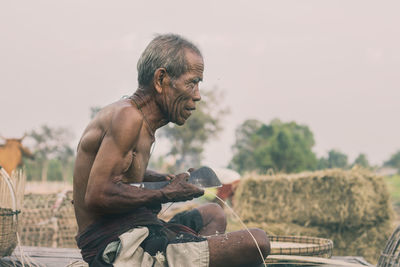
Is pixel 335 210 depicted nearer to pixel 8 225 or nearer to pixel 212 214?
pixel 212 214


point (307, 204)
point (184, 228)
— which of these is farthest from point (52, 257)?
point (307, 204)

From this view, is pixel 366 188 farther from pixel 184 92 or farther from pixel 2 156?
pixel 2 156

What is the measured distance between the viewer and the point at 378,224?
6461 millimetres

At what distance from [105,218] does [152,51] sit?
821 millimetres

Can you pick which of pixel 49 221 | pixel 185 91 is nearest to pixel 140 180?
pixel 185 91

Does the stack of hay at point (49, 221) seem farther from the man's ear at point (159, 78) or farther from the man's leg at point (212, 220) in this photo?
the man's ear at point (159, 78)

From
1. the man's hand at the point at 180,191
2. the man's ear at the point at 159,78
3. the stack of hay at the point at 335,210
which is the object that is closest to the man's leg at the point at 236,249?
the man's hand at the point at 180,191

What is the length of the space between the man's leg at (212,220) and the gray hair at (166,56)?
0.84 metres

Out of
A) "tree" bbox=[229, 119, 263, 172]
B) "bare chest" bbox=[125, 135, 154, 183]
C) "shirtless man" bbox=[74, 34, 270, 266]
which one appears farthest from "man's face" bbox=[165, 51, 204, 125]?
"tree" bbox=[229, 119, 263, 172]

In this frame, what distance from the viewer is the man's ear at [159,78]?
6.53 feet

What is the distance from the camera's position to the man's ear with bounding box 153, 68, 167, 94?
199 cm

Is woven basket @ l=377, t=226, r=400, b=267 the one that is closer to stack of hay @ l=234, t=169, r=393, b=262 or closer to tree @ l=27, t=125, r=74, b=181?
stack of hay @ l=234, t=169, r=393, b=262

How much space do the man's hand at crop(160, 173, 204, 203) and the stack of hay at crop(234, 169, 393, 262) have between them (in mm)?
4372

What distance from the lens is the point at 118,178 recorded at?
181 centimetres
